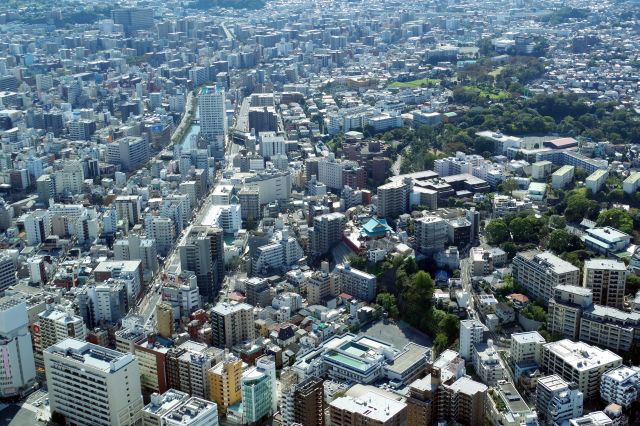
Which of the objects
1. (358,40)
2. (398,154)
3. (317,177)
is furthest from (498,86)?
(358,40)

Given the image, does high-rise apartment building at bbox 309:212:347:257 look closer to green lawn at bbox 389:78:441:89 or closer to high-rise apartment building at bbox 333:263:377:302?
high-rise apartment building at bbox 333:263:377:302

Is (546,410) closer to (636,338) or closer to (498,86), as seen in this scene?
(636,338)

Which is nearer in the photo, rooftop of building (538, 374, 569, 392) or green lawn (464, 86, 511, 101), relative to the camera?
rooftop of building (538, 374, 569, 392)

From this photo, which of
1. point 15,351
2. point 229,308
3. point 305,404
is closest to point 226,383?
point 305,404

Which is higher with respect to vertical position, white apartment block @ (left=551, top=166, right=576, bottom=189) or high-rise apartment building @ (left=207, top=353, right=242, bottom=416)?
white apartment block @ (left=551, top=166, right=576, bottom=189)

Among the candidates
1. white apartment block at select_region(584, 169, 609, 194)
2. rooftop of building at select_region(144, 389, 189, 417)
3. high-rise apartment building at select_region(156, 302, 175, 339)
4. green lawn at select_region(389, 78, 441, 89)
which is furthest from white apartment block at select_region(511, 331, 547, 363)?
green lawn at select_region(389, 78, 441, 89)

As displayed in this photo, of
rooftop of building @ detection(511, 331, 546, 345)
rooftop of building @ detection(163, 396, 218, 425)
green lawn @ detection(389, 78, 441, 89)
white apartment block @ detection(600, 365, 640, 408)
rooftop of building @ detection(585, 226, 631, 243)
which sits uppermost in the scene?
green lawn @ detection(389, 78, 441, 89)

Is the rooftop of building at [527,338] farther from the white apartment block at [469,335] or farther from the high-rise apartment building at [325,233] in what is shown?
the high-rise apartment building at [325,233]
